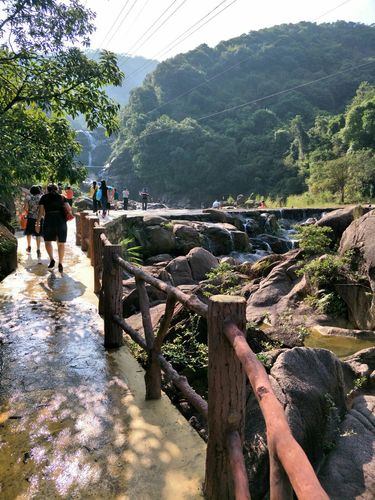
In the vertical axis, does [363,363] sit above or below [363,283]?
below

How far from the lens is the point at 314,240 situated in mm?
10289

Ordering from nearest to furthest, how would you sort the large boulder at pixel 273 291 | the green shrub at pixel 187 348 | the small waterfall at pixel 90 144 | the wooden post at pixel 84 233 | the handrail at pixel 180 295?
the handrail at pixel 180 295, the green shrub at pixel 187 348, the large boulder at pixel 273 291, the wooden post at pixel 84 233, the small waterfall at pixel 90 144

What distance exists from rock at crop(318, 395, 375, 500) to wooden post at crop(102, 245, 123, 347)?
7.91 feet

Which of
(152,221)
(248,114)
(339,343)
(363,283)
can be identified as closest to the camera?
(339,343)

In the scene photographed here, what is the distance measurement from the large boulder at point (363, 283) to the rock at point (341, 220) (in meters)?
1.78

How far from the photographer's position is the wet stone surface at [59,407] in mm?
2486

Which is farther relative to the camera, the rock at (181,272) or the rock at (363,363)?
the rock at (181,272)

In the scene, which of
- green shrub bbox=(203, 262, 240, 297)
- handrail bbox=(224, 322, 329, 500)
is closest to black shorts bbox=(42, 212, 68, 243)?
green shrub bbox=(203, 262, 240, 297)

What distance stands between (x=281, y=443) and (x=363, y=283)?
806 centimetres

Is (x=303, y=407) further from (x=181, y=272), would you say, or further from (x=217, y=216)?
(x=217, y=216)

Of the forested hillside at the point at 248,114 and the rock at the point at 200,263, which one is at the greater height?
the forested hillside at the point at 248,114

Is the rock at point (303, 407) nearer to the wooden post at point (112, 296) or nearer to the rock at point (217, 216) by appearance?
the wooden post at point (112, 296)

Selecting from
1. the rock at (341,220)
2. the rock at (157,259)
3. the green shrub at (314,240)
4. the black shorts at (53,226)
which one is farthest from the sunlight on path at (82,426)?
the rock at (157,259)

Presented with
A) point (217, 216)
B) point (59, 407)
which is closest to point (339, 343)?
point (59, 407)
